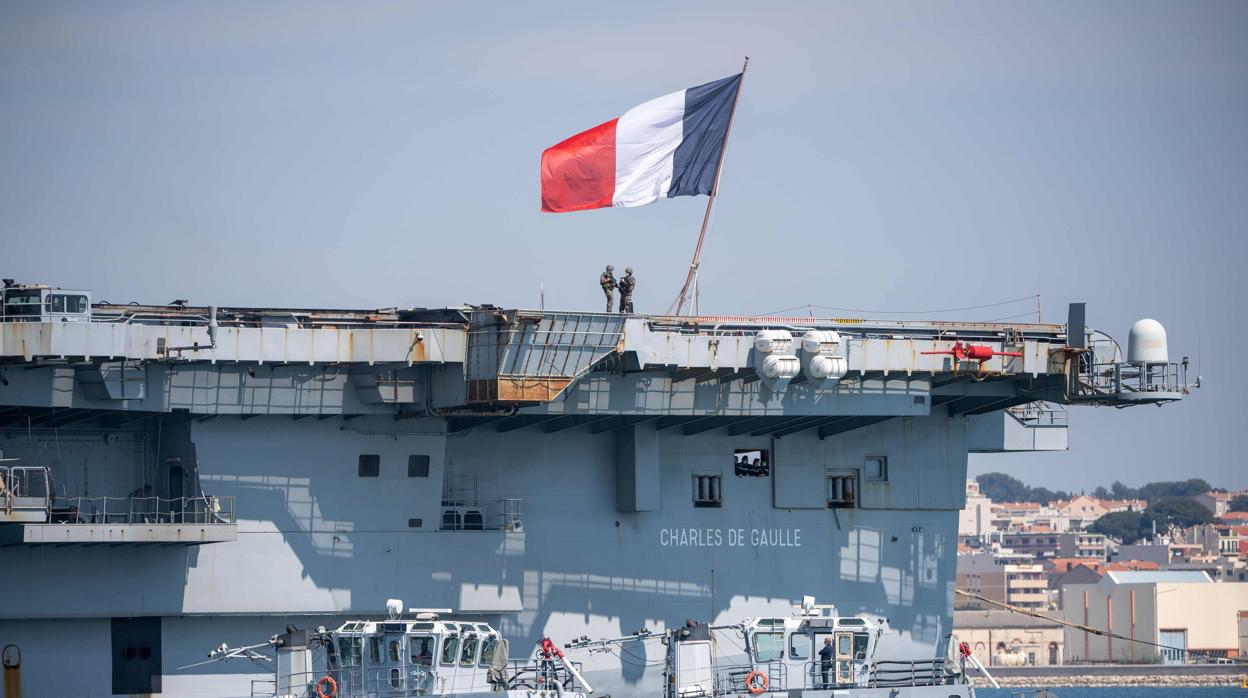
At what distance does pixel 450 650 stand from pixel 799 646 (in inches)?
278

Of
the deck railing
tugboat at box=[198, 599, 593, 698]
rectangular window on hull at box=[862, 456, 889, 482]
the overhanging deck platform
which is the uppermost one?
rectangular window on hull at box=[862, 456, 889, 482]

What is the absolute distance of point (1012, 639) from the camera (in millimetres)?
170375

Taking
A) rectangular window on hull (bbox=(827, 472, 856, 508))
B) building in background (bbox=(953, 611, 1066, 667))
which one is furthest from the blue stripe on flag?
building in background (bbox=(953, 611, 1066, 667))

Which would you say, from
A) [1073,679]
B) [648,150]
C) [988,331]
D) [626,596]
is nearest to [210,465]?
[626,596]

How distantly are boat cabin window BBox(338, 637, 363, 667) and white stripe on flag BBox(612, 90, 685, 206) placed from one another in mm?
11578

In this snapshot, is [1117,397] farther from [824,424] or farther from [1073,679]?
[1073,679]

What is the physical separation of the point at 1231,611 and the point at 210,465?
456 ft

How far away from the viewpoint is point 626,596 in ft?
125

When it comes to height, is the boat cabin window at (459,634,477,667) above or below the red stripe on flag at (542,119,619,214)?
below

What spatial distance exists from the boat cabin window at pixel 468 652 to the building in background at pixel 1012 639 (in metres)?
137

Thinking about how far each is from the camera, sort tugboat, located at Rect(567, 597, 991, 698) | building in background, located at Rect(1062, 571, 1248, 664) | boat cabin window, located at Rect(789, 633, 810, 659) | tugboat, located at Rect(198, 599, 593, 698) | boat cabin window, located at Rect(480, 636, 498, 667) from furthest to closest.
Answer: building in background, located at Rect(1062, 571, 1248, 664) < boat cabin window, located at Rect(789, 633, 810, 659) < tugboat, located at Rect(567, 597, 991, 698) < boat cabin window, located at Rect(480, 636, 498, 667) < tugboat, located at Rect(198, 599, 593, 698)

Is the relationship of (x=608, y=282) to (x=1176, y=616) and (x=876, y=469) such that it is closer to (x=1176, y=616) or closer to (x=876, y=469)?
(x=876, y=469)

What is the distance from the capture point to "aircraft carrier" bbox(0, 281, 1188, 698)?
33.6m

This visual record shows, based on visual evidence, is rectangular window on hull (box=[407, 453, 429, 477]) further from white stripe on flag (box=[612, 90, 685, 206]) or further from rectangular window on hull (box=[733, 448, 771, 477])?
white stripe on flag (box=[612, 90, 685, 206])
